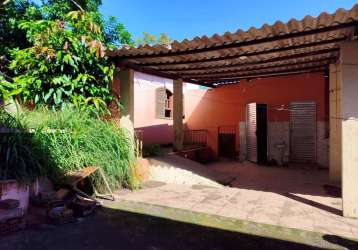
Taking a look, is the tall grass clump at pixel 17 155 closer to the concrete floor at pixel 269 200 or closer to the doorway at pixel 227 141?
the concrete floor at pixel 269 200

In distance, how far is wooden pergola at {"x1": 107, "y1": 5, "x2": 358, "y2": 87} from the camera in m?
4.71

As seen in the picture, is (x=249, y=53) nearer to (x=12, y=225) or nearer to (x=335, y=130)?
(x=335, y=130)

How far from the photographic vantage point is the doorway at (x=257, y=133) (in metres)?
11.2

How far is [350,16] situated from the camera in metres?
4.26

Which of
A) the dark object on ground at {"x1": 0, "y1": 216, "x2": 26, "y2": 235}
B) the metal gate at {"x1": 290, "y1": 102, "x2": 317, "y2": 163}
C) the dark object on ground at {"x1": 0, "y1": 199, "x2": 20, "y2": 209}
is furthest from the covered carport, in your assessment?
the dark object on ground at {"x1": 0, "y1": 216, "x2": 26, "y2": 235}

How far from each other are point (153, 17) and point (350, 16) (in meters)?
16.3

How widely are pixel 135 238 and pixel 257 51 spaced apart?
173 inches

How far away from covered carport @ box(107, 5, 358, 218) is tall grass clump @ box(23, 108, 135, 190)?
1279mm

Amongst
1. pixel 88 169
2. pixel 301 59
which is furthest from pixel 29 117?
pixel 301 59

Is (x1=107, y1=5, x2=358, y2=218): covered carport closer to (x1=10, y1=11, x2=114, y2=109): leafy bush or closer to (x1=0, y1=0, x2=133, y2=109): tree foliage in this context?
(x1=0, y1=0, x2=133, y2=109): tree foliage

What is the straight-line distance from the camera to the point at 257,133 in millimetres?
11344

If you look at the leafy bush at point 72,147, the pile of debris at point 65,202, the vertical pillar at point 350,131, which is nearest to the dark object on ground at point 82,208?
the pile of debris at point 65,202

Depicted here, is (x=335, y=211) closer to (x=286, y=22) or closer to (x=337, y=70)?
(x=286, y=22)

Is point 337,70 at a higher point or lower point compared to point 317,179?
higher
